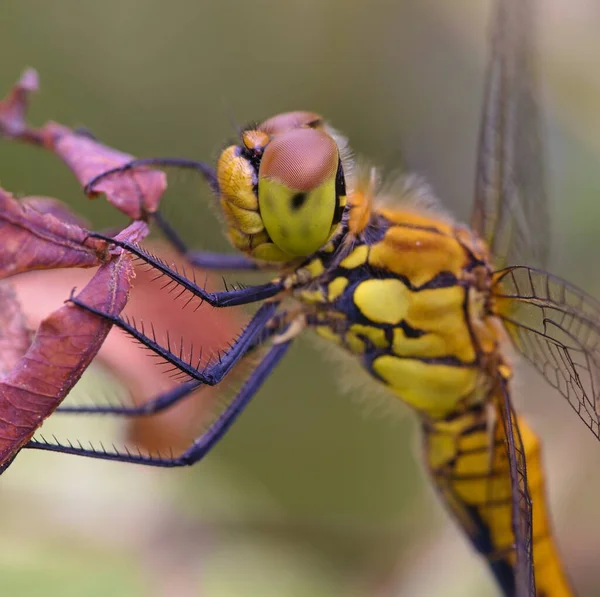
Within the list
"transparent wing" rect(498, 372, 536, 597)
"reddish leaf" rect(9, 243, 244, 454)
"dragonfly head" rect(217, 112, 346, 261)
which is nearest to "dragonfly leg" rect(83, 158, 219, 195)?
"dragonfly head" rect(217, 112, 346, 261)

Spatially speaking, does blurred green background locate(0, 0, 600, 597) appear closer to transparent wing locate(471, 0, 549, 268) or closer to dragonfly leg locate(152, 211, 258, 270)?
dragonfly leg locate(152, 211, 258, 270)

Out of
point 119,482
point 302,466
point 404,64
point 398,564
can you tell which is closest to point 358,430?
point 302,466

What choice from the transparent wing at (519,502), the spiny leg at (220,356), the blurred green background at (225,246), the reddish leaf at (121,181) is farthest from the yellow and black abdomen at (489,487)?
the reddish leaf at (121,181)

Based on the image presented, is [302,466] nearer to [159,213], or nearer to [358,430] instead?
[358,430]

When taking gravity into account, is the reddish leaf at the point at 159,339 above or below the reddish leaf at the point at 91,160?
below

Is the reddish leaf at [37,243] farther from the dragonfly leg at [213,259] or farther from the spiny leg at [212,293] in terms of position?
the dragonfly leg at [213,259]
